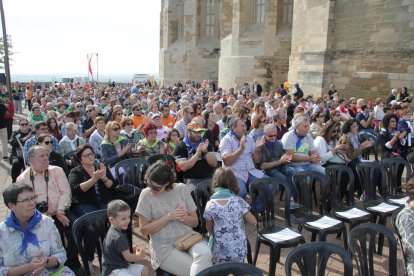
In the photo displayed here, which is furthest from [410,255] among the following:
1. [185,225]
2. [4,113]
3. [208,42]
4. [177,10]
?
[177,10]

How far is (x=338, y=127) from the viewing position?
644cm

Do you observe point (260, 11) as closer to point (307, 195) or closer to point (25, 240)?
point (307, 195)

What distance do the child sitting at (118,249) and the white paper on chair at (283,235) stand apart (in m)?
1.50

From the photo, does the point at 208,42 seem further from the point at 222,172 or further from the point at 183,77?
the point at 222,172

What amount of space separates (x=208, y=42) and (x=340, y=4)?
1531 centimetres

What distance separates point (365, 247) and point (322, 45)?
1348 cm

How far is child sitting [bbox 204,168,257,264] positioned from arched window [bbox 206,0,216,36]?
27.1 meters

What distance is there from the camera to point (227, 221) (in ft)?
11.3

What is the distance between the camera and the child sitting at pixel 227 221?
346cm

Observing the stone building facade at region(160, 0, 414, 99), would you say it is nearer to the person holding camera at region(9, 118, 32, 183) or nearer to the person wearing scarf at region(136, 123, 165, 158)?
the person wearing scarf at region(136, 123, 165, 158)

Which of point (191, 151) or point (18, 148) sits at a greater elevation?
point (191, 151)

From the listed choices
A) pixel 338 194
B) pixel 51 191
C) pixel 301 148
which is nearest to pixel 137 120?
pixel 301 148

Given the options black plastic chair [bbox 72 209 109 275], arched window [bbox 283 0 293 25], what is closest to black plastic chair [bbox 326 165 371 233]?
black plastic chair [bbox 72 209 109 275]

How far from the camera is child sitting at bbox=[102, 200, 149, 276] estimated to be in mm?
3195
